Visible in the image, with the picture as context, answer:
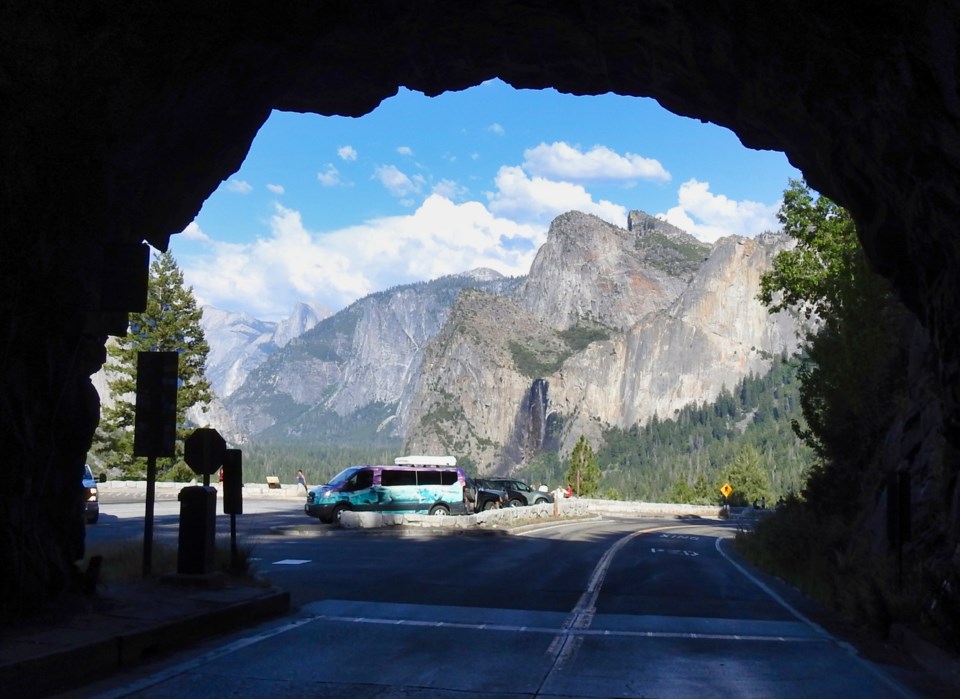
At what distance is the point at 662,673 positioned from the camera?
8.84 m

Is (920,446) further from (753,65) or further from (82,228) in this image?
(82,228)

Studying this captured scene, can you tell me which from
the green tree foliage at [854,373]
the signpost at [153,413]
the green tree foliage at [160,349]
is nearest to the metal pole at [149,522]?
the signpost at [153,413]

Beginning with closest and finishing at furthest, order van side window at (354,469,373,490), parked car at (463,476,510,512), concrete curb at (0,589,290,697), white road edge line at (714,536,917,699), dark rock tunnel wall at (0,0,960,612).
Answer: concrete curb at (0,589,290,697)
white road edge line at (714,536,917,699)
dark rock tunnel wall at (0,0,960,612)
van side window at (354,469,373,490)
parked car at (463,476,510,512)

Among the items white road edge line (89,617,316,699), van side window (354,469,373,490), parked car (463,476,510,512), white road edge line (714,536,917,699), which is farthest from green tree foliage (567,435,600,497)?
white road edge line (89,617,316,699)

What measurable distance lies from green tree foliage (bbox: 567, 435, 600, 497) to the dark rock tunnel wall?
73.5 m

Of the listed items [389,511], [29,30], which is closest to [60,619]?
[29,30]

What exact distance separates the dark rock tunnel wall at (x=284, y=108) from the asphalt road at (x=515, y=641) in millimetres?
2576

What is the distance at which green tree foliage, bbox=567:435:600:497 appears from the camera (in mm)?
90900

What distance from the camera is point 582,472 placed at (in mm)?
95875

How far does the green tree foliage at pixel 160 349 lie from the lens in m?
60.9

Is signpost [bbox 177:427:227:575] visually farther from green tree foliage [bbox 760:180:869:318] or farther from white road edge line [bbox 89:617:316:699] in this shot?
green tree foliage [bbox 760:180:869:318]

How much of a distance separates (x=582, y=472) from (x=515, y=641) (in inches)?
3404

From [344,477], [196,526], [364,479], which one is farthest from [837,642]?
[344,477]

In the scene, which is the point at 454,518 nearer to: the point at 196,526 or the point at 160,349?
the point at 196,526
